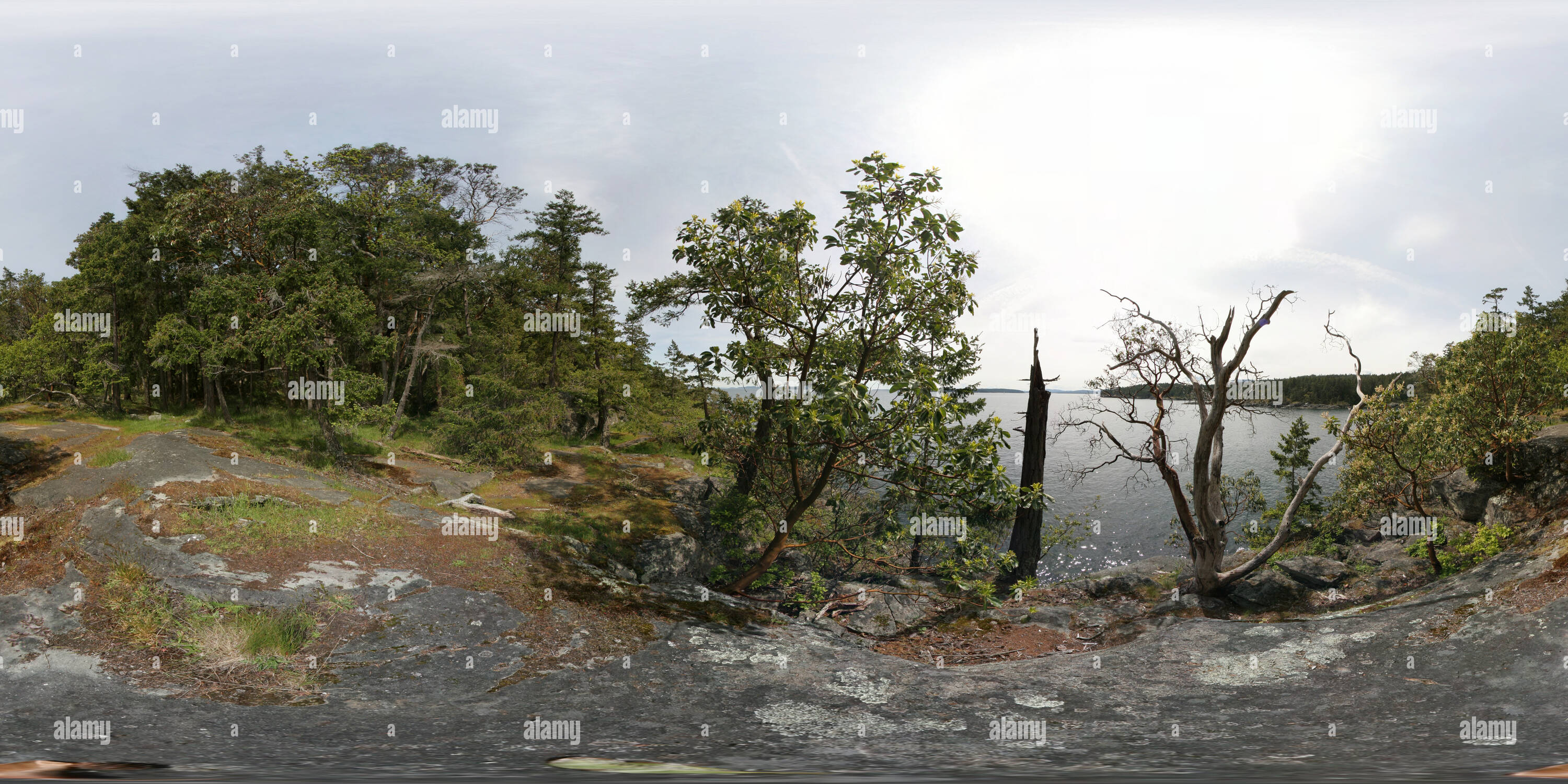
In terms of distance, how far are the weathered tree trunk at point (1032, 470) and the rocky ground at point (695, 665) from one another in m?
6.07

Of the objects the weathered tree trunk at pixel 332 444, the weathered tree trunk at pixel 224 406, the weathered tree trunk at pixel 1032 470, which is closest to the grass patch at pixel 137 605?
the weathered tree trunk at pixel 332 444

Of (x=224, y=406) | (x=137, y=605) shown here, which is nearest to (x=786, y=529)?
(x=137, y=605)

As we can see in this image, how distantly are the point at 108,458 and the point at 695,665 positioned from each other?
57.2 feet

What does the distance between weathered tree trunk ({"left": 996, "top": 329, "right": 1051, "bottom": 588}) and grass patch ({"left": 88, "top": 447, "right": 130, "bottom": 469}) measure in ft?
79.2

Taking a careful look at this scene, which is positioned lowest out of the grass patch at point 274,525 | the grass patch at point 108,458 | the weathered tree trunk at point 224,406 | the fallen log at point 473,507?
the fallen log at point 473,507

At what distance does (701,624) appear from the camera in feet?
38.6

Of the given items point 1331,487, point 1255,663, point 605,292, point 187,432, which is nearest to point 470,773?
point 1255,663

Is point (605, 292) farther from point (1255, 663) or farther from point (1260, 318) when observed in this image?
point (1255, 663)

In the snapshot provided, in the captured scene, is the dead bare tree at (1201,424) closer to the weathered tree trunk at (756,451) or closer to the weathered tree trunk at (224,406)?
the weathered tree trunk at (756,451)

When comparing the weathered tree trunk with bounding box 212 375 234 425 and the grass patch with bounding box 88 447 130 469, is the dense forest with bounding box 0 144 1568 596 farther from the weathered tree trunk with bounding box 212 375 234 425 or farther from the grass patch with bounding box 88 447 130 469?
the grass patch with bounding box 88 447 130 469

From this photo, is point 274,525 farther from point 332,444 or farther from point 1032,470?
point 1032,470

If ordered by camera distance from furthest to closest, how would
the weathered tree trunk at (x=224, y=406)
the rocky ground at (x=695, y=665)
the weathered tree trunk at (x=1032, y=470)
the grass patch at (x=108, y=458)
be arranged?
the weathered tree trunk at (x=224, y=406), the weathered tree trunk at (x=1032, y=470), the grass patch at (x=108, y=458), the rocky ground at (x=695, y=665)

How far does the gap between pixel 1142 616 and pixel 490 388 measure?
21.0 m

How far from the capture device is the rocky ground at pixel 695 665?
687 centimetres
